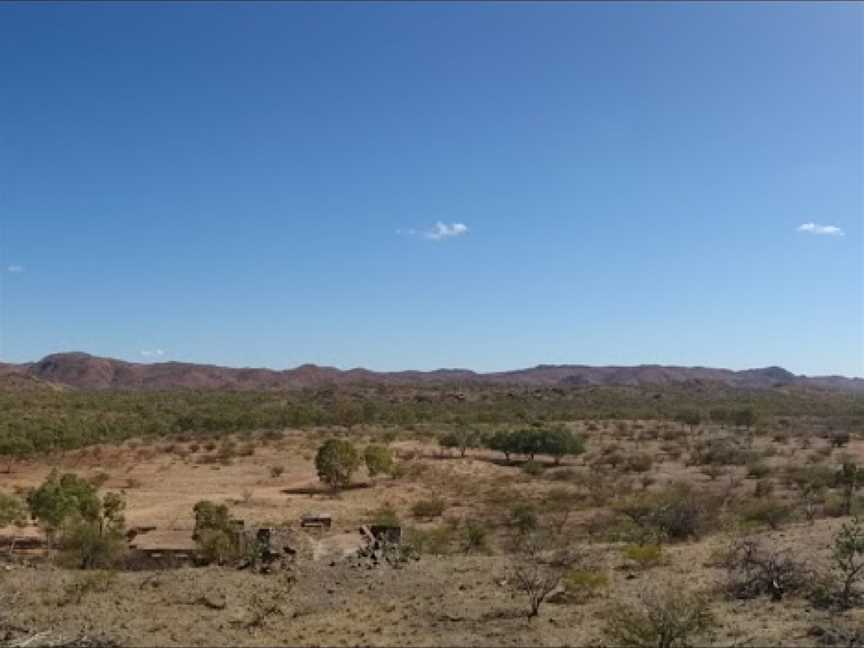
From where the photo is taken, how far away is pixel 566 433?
4684cm

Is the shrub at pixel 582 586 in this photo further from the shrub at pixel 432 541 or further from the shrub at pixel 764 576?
the shrub at pixel 432 541

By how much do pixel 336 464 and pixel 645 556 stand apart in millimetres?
20504

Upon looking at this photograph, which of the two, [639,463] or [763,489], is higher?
[639,463]

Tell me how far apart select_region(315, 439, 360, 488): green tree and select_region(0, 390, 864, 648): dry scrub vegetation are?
98 mm

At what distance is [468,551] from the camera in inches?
868

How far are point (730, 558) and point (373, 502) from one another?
18.0 meters

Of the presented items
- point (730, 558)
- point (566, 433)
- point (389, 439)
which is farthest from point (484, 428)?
point (730, 558)

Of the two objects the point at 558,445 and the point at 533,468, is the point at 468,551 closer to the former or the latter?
the point at 533,468

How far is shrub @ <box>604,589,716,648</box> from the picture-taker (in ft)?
39.8

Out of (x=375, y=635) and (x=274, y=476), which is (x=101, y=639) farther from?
(x=274, y=476)

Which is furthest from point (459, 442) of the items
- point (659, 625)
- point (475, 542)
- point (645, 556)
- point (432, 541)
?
point (659, 625)

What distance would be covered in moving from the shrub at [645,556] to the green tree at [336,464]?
1989cm

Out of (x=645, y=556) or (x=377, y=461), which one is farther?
(x=377, y=461)

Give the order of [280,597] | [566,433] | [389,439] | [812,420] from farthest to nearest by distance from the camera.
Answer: [812,420] → [389,439] → [566,433] → [280,597]
